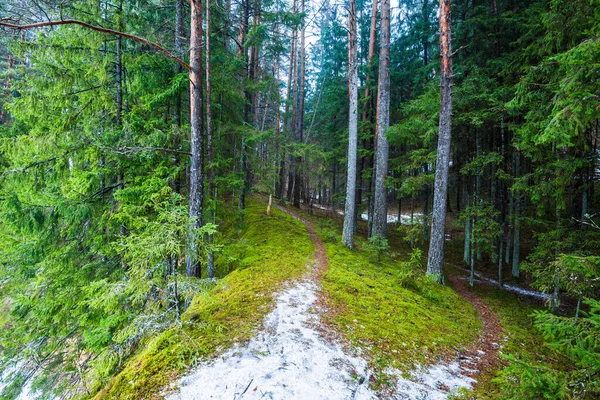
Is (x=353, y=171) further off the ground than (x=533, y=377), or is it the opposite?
(x=353, y=171)

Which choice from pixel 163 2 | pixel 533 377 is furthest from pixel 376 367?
pixel 163 2

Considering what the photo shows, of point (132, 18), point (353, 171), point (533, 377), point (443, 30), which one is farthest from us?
point (353, 171)

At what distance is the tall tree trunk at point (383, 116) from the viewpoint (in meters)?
10.6

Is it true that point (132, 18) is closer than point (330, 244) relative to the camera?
Yes

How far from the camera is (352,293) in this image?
245 inches

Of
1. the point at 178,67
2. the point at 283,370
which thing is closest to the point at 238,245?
the point at 178,67

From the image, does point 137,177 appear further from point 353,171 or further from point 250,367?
point 353,171

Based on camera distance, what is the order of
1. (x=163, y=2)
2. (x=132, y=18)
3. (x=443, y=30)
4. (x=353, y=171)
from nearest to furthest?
1. (x=132, y=18)
2. (x=443, y=30)
3. (x=163, y=2)
4. (x=353, y=171)

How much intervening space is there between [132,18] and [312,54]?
21.0m

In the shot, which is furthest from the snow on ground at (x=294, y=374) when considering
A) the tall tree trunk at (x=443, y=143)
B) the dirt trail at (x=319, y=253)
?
the tall tree trunk at (x=443, y=143)

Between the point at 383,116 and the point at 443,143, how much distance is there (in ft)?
10.7

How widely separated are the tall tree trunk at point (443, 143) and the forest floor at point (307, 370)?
13.0 feet

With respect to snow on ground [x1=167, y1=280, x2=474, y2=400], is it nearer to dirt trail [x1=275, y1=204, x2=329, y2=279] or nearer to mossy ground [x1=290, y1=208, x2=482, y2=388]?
mossy ground [x1=290, y1=208, x2=482, y2=388]

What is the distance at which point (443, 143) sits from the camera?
8.25 m
